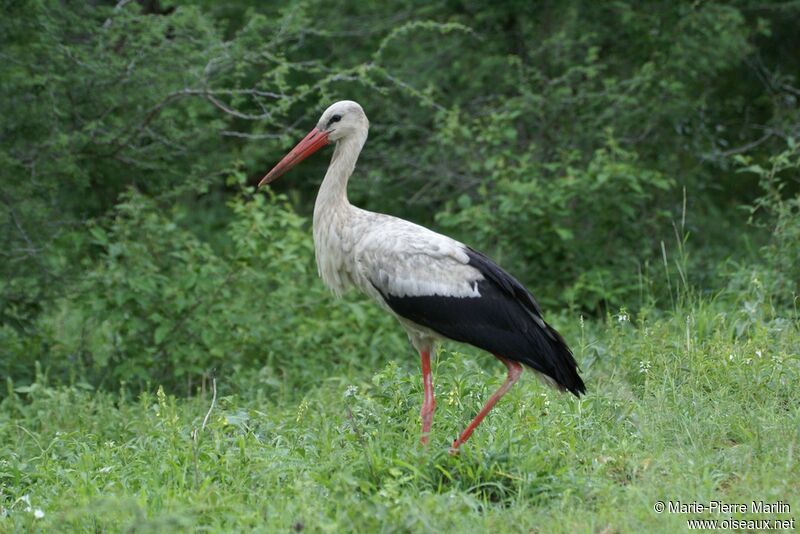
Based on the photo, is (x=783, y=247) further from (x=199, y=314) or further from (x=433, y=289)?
(x=199, y=314)

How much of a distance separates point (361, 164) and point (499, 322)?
6.47 metres

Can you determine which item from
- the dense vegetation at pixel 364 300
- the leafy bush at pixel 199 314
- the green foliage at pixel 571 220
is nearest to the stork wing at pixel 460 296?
the dense vegetation at pixel 364 300

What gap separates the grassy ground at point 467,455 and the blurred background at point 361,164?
0.95m

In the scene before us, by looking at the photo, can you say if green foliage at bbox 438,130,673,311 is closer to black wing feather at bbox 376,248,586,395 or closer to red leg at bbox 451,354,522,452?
black wing feather at bbox 376,248,586,395

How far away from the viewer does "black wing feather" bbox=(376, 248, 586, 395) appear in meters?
5.18

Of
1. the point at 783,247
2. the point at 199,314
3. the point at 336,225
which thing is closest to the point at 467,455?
A: the point at 336,225

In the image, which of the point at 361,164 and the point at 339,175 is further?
the point at 361,164

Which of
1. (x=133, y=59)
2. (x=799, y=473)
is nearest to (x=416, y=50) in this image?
(x=133, y=59)

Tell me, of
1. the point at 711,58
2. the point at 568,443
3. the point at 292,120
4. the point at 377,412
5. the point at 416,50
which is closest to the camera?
the point at 568,443

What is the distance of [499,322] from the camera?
5.31 metres

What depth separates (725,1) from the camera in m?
10.9

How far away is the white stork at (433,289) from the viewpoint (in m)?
5.21

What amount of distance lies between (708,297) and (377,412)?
139 inches

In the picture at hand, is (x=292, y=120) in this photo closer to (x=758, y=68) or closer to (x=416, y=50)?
(x=416, y=50)
